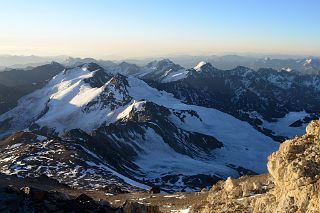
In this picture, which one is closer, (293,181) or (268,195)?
(293,181)

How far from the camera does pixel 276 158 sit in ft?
126

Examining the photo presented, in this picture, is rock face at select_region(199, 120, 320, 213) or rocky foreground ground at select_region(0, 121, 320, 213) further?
rocky foreground ground at select_region(0, 121, 320, 213)

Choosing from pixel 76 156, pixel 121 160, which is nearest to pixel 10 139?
pixel 121 160

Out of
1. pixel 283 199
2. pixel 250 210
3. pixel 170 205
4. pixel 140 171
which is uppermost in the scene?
pixel 283 199

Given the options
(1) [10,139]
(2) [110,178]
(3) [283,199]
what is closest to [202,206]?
(3) [283,199]

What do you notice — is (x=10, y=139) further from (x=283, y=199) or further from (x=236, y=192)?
(x=283, y=199)

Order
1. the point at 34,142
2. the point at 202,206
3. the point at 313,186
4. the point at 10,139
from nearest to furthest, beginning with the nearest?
the point at 313,186 < the point at 202,206 < the point at 34,142 < the point at 10,139

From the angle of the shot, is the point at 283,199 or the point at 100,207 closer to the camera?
the point at 283,199

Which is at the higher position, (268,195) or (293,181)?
(293,181)

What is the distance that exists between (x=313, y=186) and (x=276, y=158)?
6859mm

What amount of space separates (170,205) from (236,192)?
1283cm

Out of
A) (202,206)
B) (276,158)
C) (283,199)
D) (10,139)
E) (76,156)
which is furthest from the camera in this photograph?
(10,139)

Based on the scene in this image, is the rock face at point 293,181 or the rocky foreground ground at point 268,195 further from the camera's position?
the rocky foreground ground at point 268,195

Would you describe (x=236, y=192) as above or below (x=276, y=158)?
below
